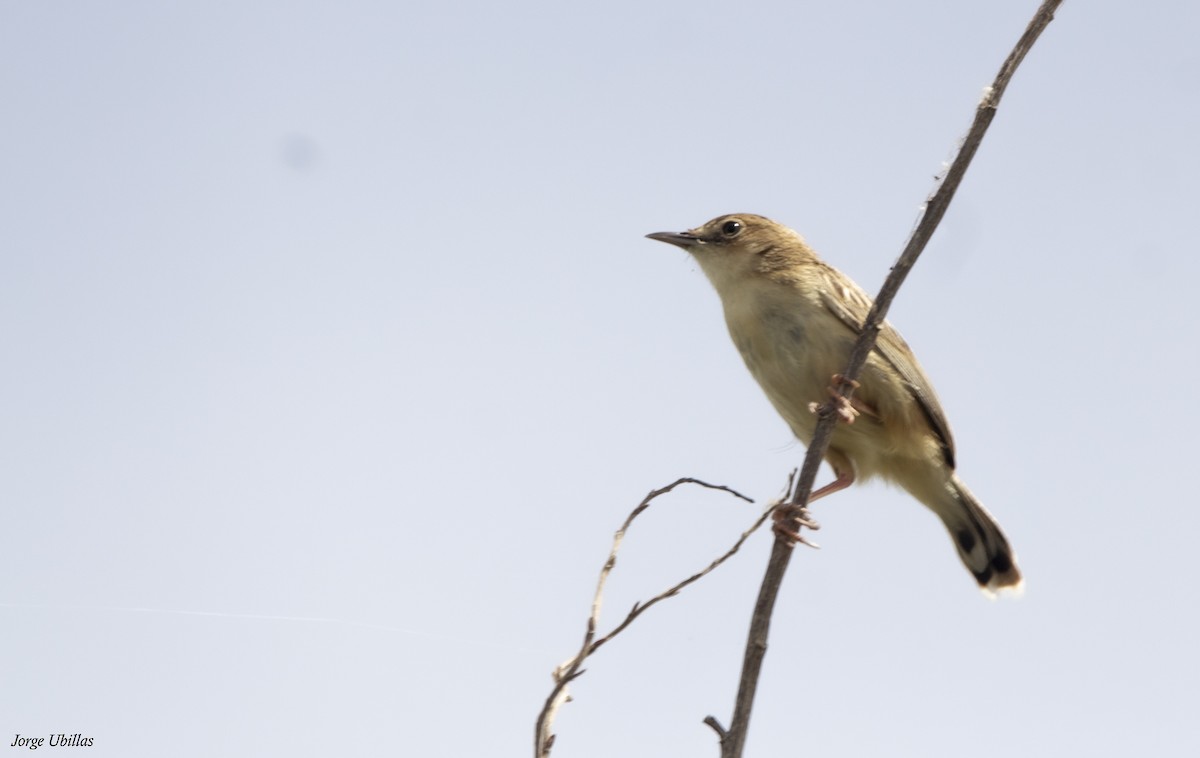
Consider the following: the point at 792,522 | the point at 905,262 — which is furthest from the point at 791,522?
the point at 905,262

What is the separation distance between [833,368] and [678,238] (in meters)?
1.20

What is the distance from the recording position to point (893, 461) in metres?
5.16

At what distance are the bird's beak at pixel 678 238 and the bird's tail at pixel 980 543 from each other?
1.69 m

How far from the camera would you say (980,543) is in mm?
5562

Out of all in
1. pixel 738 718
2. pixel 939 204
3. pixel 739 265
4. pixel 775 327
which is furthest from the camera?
pixel 739 265

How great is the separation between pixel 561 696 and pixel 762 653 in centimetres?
53

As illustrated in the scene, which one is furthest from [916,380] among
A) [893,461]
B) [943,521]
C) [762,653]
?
[762,653]

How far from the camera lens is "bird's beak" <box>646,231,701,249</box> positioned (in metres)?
5.52

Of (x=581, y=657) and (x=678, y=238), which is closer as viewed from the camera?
(x=581, y=657)

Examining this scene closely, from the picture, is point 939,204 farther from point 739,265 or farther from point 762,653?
point 739,265

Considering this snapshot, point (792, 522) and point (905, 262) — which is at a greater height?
point (905, 262)

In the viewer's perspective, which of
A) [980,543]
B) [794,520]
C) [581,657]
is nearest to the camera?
[581,657]

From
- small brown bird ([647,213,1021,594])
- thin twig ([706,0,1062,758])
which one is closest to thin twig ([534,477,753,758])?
thin twig ([706,0,1062,758])

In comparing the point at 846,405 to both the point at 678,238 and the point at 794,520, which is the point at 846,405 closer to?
the point at 794,520
